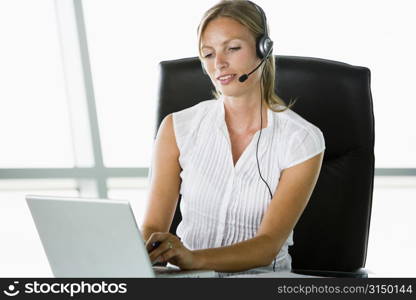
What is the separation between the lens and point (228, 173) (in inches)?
71.0

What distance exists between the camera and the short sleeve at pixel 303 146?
5.76ft

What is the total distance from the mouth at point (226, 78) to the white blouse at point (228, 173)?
0.39 feet

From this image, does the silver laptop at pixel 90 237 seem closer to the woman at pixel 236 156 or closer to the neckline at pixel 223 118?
the woman at pixel 236 156

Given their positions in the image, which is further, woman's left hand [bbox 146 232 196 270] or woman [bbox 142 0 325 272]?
woman [bbox 142 0 325 272]

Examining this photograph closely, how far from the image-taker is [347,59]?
421 cm

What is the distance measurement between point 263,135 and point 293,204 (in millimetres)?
209

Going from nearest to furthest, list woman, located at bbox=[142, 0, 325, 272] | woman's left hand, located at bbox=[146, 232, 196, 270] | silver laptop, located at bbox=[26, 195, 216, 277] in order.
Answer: silver laptop, located at bbox=[26, 195, 216, 277], woman's left hand, located at bbox=[146, 232, 196, 270], woman, located at bbox=[142, 0, 325, 272]

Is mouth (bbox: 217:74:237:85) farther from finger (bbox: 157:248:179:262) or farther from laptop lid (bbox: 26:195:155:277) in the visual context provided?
laptop lid (bbox: 26:195:155:277)

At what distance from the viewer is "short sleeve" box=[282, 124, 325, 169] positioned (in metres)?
1.75

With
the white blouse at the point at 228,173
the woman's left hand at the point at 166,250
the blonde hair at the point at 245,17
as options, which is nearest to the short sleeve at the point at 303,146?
the white blouse at the point at 228,173

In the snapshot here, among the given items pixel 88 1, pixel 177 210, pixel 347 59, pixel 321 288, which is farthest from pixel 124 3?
Result: pixel 321 288

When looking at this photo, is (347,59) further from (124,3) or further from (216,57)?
(216,57)

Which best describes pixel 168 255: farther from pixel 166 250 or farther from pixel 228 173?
pixel 228 173

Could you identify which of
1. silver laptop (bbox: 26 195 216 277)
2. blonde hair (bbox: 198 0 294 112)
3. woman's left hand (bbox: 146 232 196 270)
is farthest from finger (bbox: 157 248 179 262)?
blonde hair (bbox: 198 0 294 112)
